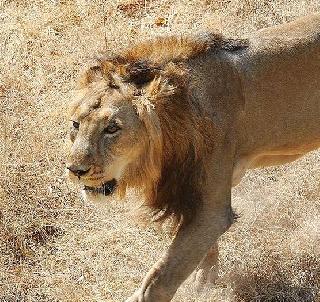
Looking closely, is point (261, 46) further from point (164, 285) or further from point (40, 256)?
point (40, 256)

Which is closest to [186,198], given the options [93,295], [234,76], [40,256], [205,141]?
[205,141]

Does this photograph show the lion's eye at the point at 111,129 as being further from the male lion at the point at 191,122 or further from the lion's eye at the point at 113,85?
the lion's eye at the point at 113,85

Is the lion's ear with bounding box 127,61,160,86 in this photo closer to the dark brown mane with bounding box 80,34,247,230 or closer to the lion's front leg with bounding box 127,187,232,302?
the dark brown mane with bounding box 80,34,247,230

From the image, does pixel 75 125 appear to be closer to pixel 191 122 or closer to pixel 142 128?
pixel 142 128

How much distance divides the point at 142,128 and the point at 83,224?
4.80ft

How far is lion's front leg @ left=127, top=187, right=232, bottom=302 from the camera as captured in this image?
11.2ft

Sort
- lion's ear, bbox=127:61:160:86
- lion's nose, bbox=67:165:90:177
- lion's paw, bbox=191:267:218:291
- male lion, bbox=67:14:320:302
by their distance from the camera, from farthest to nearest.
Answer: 1. lion's paw, bbox=191:267:218:291
2. lion's ear, bbox=127:61:160:86
3. male lion, bbox=67:14:320:302
4. lion's nose, bbox=67:165:90:177

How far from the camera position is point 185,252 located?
3.44 meters

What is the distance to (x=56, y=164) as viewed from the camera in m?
5.03

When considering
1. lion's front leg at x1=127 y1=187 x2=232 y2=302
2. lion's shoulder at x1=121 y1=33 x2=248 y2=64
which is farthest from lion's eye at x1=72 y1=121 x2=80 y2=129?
lion's front leg at x1=127 y1=187 x2=232 y2=302

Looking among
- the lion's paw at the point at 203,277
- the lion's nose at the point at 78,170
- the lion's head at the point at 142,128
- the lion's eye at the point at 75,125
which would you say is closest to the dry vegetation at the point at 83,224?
the lion's paw at the point at 203,277

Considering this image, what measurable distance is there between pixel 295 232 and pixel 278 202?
11.8 inches

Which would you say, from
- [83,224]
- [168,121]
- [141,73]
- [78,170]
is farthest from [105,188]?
[83,224]

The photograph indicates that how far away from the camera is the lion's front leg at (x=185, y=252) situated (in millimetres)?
3406
